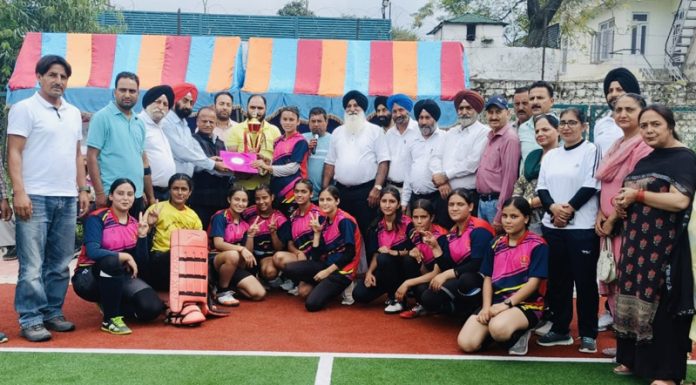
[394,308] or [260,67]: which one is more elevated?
[260,67]

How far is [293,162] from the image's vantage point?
7.31m

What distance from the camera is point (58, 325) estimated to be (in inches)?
221

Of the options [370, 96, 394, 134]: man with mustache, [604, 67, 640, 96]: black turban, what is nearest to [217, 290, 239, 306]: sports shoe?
[370, 96, 394, 134]: man with mustache

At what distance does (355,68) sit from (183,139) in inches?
239

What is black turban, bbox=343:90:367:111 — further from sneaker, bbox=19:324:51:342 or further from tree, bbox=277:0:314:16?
tree, bbox=277:0:314:16

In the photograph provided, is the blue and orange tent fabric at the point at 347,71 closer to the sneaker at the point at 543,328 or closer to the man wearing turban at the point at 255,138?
the man wearing turban at the point at 255,138

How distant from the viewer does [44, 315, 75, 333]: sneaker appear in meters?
5.61

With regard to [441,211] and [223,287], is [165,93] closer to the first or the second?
[223,287]

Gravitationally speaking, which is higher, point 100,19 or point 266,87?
point 100,19

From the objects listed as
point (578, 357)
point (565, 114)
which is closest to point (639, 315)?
point (578, 357)

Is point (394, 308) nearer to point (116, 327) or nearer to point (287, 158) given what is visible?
point (287, 158)

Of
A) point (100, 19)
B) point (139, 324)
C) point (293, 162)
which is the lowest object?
point (139, 324)

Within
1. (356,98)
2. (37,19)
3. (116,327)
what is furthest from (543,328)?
(37,19)

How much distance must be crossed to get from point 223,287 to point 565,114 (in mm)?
3560
